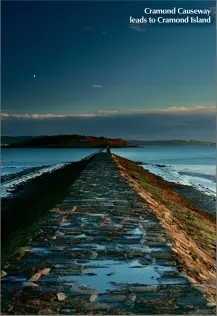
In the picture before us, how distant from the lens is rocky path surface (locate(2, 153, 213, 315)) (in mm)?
4852

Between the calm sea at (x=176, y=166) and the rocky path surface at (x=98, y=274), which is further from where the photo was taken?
the calm sea at (x=176, y=166)

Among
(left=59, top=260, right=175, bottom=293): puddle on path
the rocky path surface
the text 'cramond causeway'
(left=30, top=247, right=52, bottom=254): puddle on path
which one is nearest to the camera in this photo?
the rocky path surface

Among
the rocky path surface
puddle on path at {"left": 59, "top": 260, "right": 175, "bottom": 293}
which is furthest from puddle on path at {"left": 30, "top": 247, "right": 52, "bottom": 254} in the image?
puddle on path at {"left": 59, "top": 260, "right": 175, "bottom": 293}

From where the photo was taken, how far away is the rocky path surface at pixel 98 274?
4852 millimetres

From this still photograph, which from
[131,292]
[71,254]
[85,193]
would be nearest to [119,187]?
[85,193]

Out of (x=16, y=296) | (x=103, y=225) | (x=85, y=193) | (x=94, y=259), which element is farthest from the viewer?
(x=85, y=193)

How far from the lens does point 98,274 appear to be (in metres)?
5.62

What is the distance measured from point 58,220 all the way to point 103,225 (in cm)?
103

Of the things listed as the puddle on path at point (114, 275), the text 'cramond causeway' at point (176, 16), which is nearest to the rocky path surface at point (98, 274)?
the puddle on path at point (114, 275)

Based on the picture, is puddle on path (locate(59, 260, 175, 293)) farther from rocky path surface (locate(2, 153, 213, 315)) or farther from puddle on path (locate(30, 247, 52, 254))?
puddle on path (locate(30, 247, 52, 254))

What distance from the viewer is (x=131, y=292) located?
17.0 ft

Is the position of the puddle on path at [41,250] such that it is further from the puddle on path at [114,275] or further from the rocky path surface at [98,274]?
the puddle on path at [114,275]

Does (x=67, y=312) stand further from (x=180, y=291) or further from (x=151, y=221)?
(x=151, y=221)

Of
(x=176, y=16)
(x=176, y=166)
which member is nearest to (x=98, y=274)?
(x=176, y=16)
